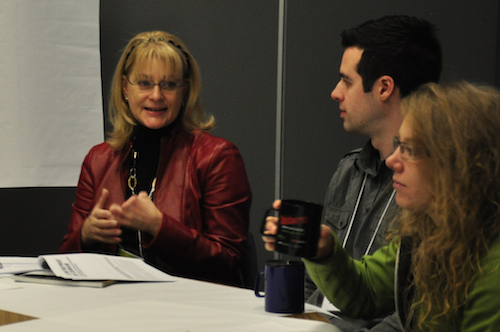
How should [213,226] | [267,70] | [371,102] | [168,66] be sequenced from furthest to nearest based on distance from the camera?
[267,70] → [168,66] → [213,226] → [371,102]

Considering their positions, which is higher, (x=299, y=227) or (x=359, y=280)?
(x=299, y=227)

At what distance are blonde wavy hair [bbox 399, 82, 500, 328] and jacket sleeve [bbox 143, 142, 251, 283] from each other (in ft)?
3.13

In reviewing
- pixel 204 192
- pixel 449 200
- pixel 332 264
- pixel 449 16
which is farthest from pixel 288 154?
pixel 449 200

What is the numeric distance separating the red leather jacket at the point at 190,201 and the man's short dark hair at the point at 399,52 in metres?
0.62

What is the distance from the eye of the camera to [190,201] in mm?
2211

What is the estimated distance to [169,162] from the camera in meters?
2.28

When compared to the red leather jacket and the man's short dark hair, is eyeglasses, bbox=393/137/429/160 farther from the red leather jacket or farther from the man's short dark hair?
the red leather jacket

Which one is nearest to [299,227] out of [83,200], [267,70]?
[83,200]

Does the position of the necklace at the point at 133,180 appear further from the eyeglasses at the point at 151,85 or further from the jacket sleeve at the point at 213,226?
the eyeglasses at the point at 151,85

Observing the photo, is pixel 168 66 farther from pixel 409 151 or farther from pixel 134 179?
pixel 409 151

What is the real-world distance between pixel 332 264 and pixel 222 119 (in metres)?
1.77

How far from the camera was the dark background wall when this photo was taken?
Answer: 8.52ft

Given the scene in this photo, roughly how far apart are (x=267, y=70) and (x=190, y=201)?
1.02 metres

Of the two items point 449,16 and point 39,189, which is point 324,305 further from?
point 39,189
